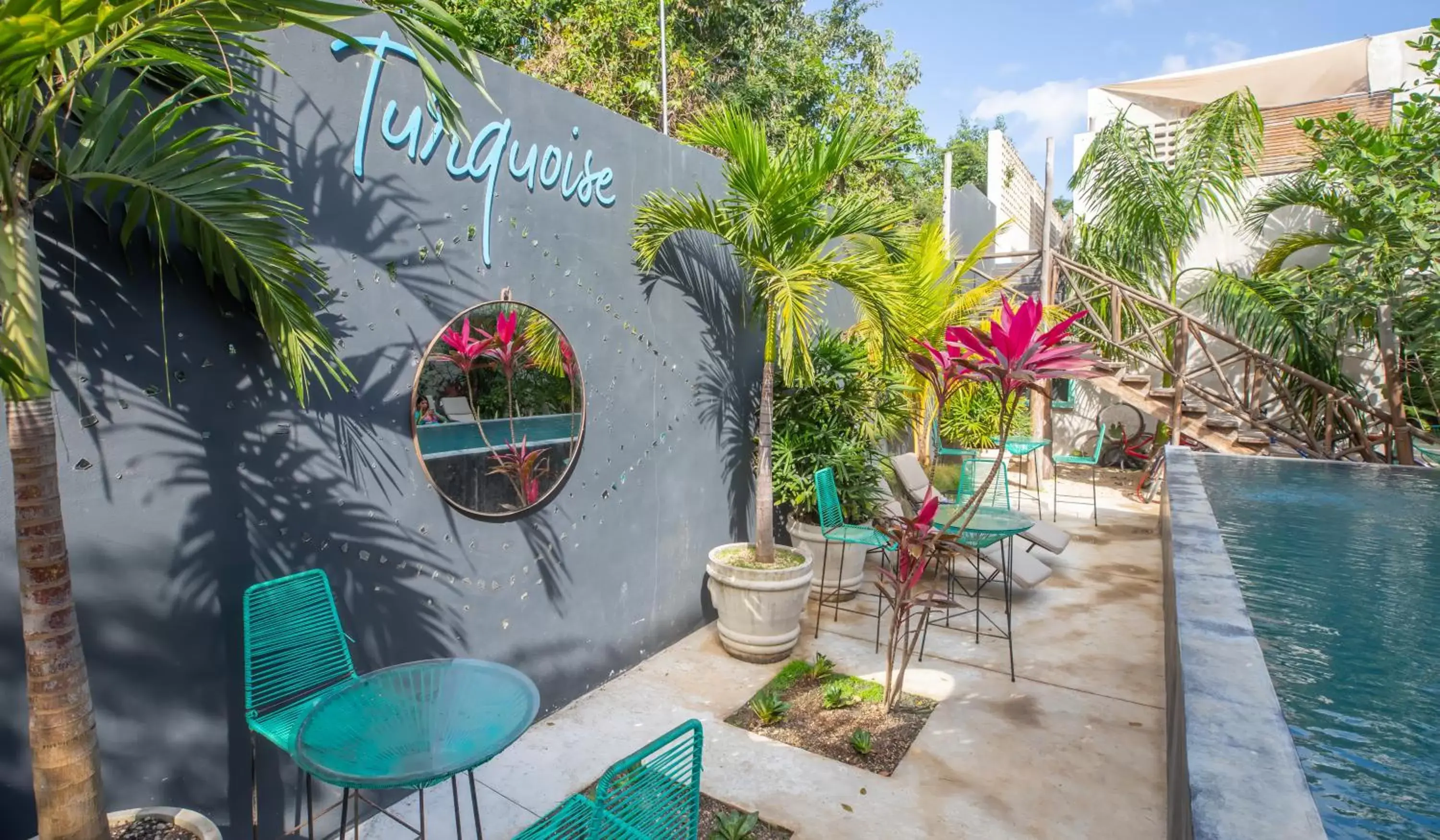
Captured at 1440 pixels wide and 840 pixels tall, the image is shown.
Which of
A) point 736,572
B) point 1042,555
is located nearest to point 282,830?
point 736,572

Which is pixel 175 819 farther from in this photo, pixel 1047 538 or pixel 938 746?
pixel 1047 538

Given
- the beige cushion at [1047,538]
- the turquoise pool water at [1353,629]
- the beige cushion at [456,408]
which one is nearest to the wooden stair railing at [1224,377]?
the turquoise pool water at [1353,629]

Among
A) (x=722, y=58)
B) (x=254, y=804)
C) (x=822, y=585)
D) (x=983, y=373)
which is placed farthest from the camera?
(x=722, y=58)

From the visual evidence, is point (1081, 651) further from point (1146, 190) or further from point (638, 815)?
point (1146, 190)

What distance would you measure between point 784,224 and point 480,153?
1653mm

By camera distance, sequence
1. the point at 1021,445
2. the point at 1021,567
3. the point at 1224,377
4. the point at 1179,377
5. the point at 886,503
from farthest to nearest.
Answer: the point at 1224,377, the point at 1179,377, the point at 1021,445, the point at 886,503, the point at 1021,567

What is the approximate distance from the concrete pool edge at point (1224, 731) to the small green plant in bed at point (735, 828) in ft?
4.53

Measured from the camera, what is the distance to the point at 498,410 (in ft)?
11.5

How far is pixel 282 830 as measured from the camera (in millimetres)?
Answer: 2676

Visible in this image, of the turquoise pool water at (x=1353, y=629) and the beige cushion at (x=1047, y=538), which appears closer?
the turquoise pool water at (x=1353, y=629)

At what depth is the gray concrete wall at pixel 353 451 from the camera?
2.20 metres

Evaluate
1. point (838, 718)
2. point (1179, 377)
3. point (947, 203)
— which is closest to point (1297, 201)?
point (1179, 377)

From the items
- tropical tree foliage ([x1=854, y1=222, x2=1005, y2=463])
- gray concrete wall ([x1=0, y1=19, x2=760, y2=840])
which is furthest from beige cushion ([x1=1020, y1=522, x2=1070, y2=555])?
gray concrete wall ([x1=0, y1=19, x2=760, y2=840])

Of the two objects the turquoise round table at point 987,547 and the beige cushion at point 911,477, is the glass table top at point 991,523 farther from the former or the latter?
the beige cushion at point 911,477
